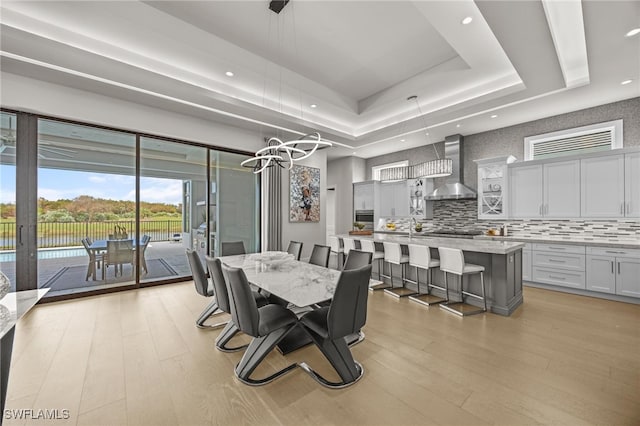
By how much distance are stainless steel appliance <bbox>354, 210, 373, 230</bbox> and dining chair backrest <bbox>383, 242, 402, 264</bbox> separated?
3.43 m

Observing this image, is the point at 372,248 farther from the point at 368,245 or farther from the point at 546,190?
the point at 546,190

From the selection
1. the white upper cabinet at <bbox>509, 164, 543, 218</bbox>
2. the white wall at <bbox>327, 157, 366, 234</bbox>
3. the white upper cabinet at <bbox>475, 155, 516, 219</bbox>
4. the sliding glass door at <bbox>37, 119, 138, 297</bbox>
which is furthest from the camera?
the white wall at <bbox>327, 157, 366, 234</bbox>

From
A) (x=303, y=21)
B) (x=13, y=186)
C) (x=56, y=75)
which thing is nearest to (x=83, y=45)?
(x=56, y=75)

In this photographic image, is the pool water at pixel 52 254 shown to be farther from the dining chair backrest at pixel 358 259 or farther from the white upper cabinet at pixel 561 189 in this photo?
the white upper cabinet at pixel 561 189

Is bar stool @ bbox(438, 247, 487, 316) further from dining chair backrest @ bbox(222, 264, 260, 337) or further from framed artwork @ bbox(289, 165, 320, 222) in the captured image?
framed artwork @ bbox(289, 165, 320, 222)

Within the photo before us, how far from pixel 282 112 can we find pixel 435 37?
110 inches

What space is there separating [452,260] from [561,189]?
2.85m

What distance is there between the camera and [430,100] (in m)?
4.89

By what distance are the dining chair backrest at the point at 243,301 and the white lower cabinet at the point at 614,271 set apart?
202 inches

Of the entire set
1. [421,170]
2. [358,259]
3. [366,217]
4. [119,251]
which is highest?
[421,170]

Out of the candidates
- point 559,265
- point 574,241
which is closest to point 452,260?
point 559,265

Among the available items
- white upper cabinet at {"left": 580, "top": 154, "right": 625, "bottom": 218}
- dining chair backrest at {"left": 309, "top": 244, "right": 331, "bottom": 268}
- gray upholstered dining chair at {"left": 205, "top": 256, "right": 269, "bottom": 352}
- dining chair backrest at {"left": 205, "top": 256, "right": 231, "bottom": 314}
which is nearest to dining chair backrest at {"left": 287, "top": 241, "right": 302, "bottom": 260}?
dining chair backrest at {"left": 309, "top": 244, "right": 331, "bottom": 268}

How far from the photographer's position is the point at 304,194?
268 inches

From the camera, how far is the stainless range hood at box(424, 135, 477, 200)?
227 inches
